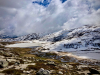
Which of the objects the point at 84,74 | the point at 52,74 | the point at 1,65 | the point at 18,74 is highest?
the point at 1,65

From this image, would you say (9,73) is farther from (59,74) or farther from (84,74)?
(84,74)

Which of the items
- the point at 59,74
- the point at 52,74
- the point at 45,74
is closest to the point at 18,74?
the point at 45,74

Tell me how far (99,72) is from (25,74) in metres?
21.3

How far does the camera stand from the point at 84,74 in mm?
24875

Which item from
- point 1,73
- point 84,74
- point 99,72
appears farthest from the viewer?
point 84,74

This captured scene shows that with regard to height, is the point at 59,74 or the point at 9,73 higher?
the point at 9,73

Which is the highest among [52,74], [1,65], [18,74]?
[1,65]

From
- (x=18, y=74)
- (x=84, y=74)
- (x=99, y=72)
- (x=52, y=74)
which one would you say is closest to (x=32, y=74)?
(x=18, y=74)

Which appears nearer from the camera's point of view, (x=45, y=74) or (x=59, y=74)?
(x=45, y=74)

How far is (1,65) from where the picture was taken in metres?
22.7

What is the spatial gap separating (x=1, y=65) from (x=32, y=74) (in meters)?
10.5

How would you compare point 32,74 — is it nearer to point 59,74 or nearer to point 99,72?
point 59,74

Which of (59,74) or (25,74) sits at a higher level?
(25,74)

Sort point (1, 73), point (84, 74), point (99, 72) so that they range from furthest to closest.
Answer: point (84, 74) → point (99, 72) → point (1, 73)
